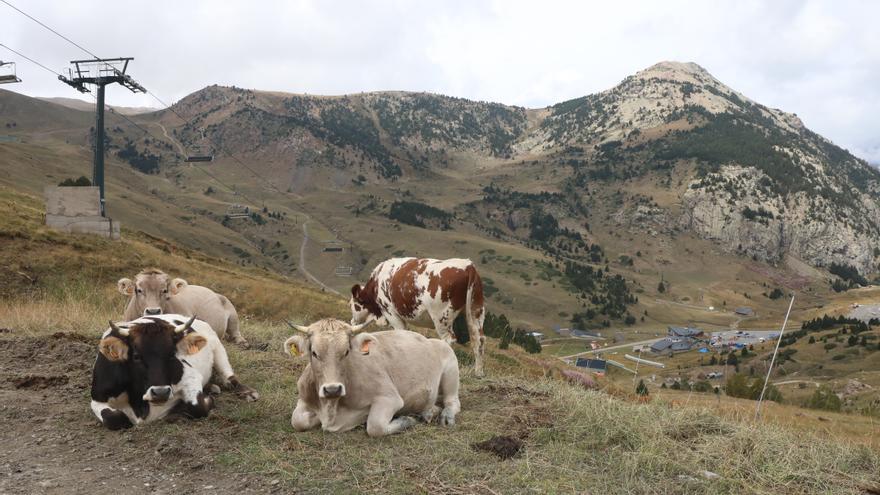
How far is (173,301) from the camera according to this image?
1253 centimetres

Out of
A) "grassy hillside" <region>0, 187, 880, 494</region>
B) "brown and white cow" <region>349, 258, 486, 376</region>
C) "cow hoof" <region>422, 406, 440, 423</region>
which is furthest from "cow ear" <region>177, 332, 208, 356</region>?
"brown and white cow" <region>349, 258, 486, 376</region>

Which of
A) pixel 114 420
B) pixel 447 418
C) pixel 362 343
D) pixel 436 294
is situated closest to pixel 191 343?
pixel 114 420

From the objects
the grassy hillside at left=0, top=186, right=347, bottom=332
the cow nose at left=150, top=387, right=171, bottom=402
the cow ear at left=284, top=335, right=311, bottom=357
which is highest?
the cow ear at left=284, top=335, right=311, bottom=357

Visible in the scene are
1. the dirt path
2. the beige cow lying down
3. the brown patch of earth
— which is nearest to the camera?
the dirt path

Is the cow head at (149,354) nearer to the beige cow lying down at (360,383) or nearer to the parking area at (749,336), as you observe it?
the beige cow lying down at (360,383)

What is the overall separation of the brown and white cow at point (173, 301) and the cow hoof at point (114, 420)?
369 cm

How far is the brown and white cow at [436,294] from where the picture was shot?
14.0 meters

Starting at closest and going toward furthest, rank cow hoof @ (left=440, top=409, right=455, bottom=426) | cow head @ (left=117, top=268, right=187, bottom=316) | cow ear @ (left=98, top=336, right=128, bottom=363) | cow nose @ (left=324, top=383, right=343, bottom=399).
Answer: cow nose @ (left=324, top=383, right=343, bottom=399) → cow ear @ (left=98, top=336, right=128, bottom=363) → cow hoof @ (left=440, top=409, right=455, bottom=426) → cow head @ (left=117, top=268, right=187, bottom=316)

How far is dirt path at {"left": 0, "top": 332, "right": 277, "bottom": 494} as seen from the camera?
19.6ft

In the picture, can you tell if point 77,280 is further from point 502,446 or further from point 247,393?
point 502,446

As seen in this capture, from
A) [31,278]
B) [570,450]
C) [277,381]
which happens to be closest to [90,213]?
[31,278]

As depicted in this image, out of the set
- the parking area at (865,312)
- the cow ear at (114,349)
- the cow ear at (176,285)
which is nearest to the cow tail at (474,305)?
the cow ear at (176,285)

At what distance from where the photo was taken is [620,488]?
581cm

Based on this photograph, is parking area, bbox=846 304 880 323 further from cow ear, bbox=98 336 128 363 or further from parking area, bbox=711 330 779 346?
cow ear, bbox=98 336 128 363
